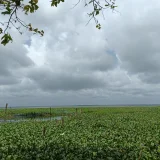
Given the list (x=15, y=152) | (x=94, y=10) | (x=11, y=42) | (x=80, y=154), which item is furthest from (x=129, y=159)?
(x=11, y=42)

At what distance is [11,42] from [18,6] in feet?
2.49

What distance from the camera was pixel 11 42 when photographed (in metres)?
4.64

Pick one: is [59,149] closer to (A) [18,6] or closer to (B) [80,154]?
(B) [80,154]

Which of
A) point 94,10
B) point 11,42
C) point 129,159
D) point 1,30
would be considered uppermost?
point 94,10

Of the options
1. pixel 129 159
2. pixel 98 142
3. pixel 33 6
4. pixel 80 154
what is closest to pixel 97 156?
pixel 80 154

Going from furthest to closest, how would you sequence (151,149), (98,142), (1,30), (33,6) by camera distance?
(98,142) → (151,149) → (1,30) → (33,6)

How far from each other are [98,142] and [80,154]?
2770mm

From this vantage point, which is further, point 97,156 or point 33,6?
point 97,156

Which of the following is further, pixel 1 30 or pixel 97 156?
pixel 97 156

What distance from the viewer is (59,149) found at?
1179 cm

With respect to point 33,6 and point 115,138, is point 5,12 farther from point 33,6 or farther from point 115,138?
point 115,138

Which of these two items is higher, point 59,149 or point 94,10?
point 94,10

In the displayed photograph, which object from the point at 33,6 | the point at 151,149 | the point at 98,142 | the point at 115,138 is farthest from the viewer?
the point at 115,138

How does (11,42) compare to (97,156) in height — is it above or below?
above
